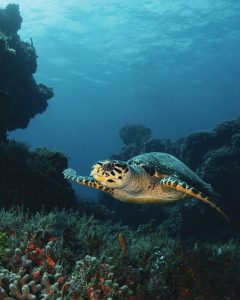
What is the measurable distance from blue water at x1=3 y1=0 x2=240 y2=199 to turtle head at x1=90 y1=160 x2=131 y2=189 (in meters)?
7.88

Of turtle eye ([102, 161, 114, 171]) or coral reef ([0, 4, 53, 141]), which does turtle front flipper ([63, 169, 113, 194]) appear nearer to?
turtle eye ([102, 161, 114, 171])

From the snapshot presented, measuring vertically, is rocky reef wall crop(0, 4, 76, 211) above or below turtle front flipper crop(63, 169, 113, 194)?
above

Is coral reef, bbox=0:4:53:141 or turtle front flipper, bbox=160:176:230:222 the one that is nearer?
turtle front flipper, bbox=160:176:230:222

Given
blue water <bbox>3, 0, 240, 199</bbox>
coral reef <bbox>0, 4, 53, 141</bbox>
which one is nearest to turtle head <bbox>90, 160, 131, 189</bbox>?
blue water <bbox>3, 0, 240, 199</bbox>

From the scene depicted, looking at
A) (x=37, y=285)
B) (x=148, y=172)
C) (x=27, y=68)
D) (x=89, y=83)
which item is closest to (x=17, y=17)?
(x=27, y=68)

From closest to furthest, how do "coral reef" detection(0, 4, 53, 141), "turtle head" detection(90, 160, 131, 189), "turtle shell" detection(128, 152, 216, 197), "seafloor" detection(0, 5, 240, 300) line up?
"seafloor" detection(0, 5, 240, 300)
"turtle head" detection(90, 160, 131, 189)
"turtle shell" detection(128, 152, 216, 197)
"coral reef" detection(0, 4, 53, 141)

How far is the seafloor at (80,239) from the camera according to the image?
3.93m

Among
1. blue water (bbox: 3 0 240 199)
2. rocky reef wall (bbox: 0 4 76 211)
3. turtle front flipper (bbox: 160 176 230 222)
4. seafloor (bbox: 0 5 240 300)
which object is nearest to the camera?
seafloor (bbox: 0 5 240 300)

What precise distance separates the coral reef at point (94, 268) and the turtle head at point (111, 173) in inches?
39.1

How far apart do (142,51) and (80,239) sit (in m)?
43.9

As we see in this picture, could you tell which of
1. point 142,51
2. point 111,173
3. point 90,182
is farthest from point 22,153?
point 142,51

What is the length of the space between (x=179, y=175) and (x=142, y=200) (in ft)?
3.75

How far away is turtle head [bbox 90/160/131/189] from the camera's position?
17.0 ft

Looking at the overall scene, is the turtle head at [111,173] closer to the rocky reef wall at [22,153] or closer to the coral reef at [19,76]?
the rocky reef wall at [22,153]
